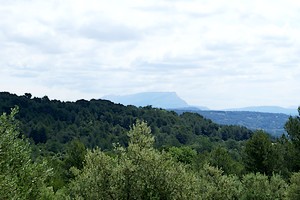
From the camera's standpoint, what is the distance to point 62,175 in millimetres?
81000

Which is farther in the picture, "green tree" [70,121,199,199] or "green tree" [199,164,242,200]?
"green tree" [199,164,242,200]

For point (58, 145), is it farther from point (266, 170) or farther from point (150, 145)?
point (150, 145)

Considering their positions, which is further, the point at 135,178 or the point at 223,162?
the point at 223,162

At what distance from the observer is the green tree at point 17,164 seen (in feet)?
71.9

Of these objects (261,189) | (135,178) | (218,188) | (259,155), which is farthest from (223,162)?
(135,178)

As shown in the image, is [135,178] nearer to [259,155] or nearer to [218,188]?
[218,188]

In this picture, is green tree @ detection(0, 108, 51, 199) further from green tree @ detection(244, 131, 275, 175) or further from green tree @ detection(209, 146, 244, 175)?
green tree @ detection(209, 146, 244, 175)

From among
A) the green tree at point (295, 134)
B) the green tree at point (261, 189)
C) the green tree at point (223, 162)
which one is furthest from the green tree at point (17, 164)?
the green tree at point (223, 162)

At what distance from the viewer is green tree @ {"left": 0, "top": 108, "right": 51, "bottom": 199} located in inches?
863

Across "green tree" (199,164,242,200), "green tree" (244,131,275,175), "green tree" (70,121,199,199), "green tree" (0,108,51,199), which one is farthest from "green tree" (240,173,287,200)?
"green tree" (0,108,51,199)

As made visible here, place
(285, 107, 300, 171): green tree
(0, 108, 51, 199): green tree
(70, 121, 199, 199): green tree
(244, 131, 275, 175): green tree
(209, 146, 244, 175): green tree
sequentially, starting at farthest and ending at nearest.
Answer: (209, 146, 244, 175): green tree < (285, 107, 300, 171): green tree < (244, 131, 275, 175): green tree < (70, 121, 199, 199): green tree < (0, 108, 51, 199): green tree

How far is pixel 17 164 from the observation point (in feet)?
75.9

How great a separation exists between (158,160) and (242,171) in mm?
44791

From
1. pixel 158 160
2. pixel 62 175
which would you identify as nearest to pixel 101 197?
pixel 158 160
